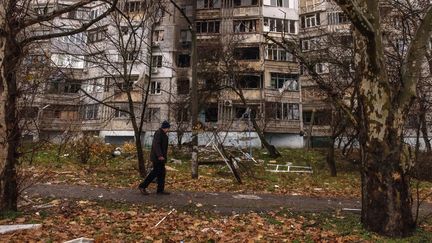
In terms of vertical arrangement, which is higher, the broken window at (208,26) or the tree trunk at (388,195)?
the broken window at (208,26)

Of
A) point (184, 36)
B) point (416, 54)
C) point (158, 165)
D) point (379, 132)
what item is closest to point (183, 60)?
point (184, 36)

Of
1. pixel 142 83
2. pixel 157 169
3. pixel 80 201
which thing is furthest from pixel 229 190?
pixel 142 83

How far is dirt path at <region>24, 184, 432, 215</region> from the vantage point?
30.6 feet

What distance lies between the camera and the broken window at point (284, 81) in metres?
41.0

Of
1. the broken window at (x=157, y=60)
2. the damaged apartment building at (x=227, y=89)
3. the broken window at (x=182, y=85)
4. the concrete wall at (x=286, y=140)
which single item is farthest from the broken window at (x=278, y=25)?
the broken window at (x=157, y=60)

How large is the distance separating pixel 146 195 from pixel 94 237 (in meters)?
4.16

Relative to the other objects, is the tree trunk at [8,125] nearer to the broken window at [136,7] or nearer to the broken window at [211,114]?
the broken window at [136,7]

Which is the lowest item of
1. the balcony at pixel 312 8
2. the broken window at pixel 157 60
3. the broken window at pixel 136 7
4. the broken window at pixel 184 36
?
the broken window at pixel 136 7

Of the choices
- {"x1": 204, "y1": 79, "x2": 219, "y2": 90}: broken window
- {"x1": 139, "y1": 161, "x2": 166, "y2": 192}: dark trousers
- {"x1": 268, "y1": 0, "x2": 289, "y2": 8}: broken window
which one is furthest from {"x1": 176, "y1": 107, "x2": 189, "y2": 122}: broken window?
{"x1": 139, "y1": 161, "x2": 166, "y2": 192}: dark trousers

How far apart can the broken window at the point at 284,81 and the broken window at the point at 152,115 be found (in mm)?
12212

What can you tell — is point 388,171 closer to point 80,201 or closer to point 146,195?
point 146,195

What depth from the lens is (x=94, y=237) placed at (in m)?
6.12

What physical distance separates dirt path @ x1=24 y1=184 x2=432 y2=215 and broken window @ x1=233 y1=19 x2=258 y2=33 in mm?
32791

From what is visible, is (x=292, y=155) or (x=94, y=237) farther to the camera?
(x=292, y=155)
